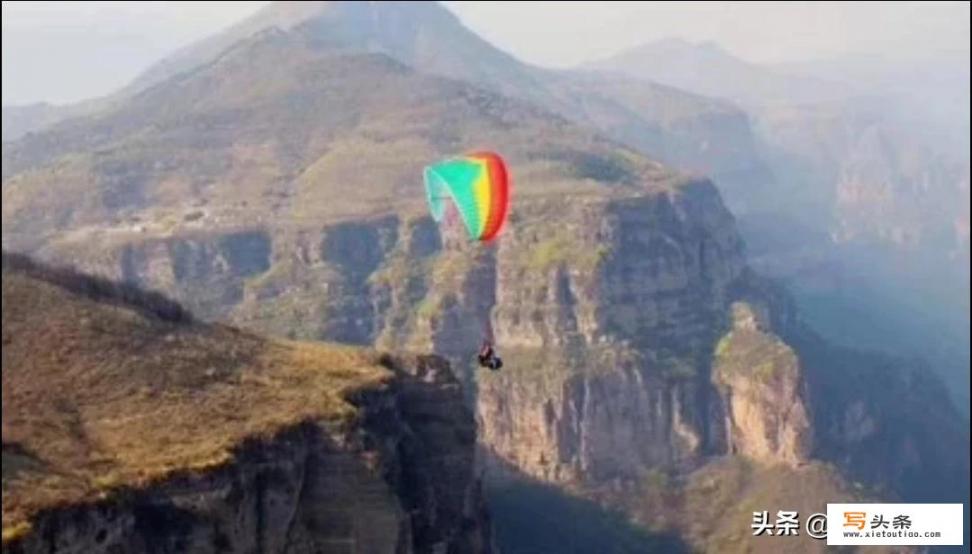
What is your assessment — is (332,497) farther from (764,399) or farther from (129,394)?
(764,399)

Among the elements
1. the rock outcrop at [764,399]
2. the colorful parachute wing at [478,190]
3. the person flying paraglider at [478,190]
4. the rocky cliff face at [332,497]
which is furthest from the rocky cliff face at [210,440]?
the rock outcrop at [764,399]

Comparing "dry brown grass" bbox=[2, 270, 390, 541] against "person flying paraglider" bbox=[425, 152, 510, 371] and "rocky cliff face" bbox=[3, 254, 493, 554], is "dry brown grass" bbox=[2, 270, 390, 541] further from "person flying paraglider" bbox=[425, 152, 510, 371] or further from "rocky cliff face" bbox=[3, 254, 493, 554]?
"person flying paraglider" bbox=[425, 152, 510, 371]

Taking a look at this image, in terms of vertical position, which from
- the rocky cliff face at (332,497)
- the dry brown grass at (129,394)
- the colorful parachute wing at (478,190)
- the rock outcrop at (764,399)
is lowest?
the rock outcrop at (764,399)

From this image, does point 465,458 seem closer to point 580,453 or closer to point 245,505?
point 245,505

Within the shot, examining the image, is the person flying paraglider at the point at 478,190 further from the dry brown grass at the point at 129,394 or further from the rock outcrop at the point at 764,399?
the rock outcrop at the point at 764,399

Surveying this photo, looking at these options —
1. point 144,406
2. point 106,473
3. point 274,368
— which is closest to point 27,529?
point 106,473

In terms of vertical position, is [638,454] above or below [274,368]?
below
